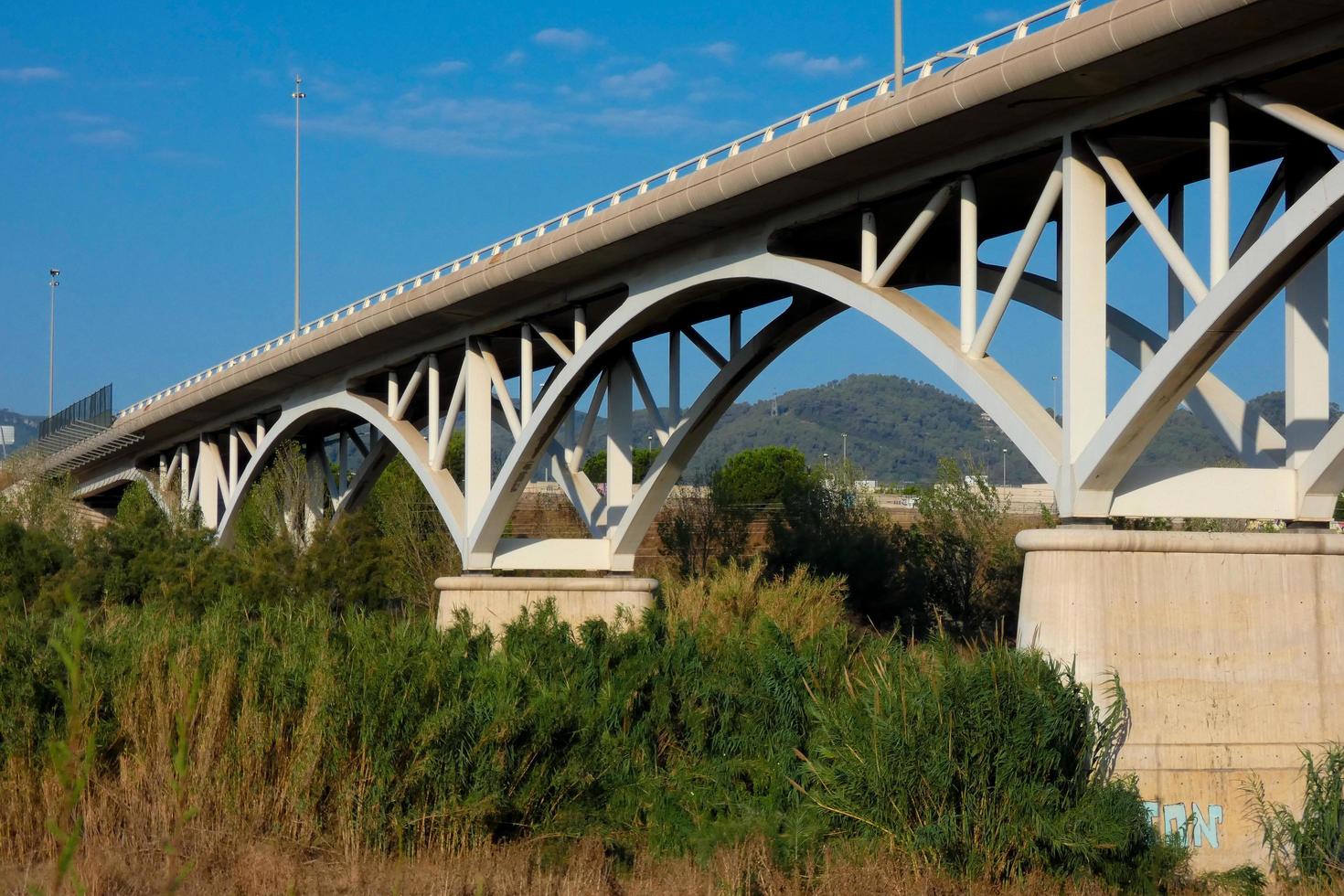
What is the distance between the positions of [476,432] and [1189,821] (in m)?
17.7

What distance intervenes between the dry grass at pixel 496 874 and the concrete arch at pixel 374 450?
16.3 m

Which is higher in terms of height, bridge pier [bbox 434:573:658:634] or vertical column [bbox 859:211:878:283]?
vertical column [bbox 859:211:878:283]

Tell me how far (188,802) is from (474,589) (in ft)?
52.7

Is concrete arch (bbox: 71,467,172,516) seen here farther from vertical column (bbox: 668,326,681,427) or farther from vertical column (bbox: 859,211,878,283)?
vertical column (bbox: 859,211,878,283)

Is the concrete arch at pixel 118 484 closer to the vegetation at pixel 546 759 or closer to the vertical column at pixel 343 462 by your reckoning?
the vertical column at pixel 343 462

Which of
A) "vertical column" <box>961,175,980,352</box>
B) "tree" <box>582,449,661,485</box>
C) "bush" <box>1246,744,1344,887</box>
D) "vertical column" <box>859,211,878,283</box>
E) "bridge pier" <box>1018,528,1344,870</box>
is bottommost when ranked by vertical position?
"bush" <box>1246,744,1344,887</box>

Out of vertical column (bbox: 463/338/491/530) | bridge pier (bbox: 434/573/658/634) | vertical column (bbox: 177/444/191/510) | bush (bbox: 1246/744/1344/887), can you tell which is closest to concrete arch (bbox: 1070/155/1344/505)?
bush (bbox: 1246/744/1344/887)

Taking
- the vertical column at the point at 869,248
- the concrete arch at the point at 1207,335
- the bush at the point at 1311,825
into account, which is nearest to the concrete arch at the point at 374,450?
the vertical column at the point at 869,248

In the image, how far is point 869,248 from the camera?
19109 millimetres

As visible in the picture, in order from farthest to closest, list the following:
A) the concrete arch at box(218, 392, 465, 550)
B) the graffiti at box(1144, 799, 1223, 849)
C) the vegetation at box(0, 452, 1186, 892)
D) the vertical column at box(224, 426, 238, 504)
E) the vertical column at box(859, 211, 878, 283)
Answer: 1. the vertical column at box(224, 426, 238, 504)
2. the concrete arch at box(218, 392, 465, 550)
3. the vertical column at box(859, 211, 878, 283)
4. the graffiti at box(1144, 799, 1223, 849)
5. the vegetation at box(0, 452, 1186, 892)

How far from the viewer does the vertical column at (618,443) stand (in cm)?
2732

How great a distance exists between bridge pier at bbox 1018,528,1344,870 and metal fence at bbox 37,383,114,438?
4197 centimetres

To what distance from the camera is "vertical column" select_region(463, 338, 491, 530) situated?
2897 centimetres

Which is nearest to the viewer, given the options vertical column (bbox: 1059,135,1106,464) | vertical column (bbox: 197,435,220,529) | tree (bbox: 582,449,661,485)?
vertical column (bbox: 1059,135,1106,464)
